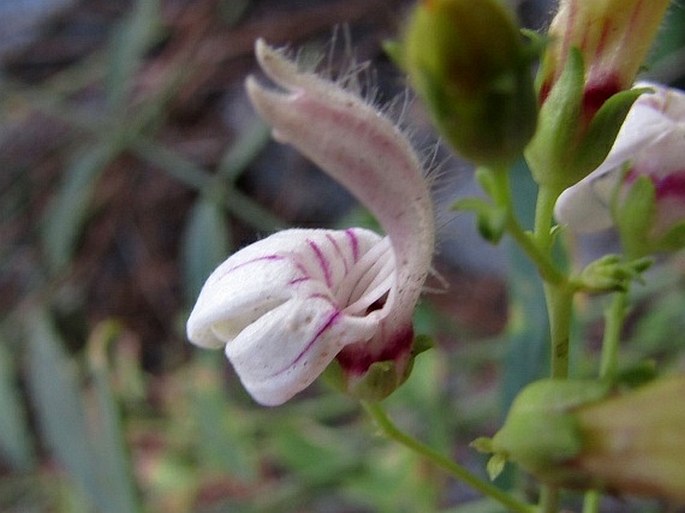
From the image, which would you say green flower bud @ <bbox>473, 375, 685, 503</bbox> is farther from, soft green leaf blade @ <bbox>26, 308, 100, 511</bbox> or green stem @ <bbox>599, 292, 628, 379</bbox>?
soft green leaf blade @ <bbox>26, 308, 100, 511</bbox>

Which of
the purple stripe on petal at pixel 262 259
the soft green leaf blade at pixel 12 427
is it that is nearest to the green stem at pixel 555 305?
the purple stripe on petal at pixel 262 259

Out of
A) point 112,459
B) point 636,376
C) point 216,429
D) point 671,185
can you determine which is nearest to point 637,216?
point 671,185

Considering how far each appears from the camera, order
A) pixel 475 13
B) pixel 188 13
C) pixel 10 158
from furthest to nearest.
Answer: pixel 10 158 < pixel 188 13 < pixel 475 13

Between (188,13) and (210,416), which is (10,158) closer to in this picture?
(188,13)

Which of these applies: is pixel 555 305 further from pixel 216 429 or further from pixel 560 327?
pixel 216 429

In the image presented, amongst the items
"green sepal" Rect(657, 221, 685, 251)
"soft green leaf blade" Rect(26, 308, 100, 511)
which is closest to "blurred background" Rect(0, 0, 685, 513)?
"soft green leaf blade" Rect(26, 308, 100, 511)

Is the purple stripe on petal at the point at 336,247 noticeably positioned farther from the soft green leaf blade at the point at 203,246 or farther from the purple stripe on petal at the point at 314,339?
the soft green leaf blade at the point at 203,246

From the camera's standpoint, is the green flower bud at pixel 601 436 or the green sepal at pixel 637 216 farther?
the green sepal at pixel 637 216

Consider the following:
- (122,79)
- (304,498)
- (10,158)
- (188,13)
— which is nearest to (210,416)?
(304,498)
